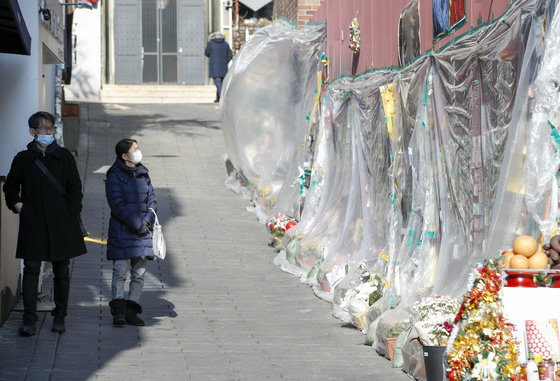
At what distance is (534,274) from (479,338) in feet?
1.57

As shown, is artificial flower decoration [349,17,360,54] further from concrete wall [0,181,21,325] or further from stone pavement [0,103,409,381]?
concrete wall [0,181,21,325]

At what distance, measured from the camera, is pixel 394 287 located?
8320 mm

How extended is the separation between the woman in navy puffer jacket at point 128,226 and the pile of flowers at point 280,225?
164 inches

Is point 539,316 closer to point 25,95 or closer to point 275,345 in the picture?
point 275,345

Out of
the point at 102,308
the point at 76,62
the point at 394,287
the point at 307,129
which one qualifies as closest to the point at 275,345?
the point at 394,287

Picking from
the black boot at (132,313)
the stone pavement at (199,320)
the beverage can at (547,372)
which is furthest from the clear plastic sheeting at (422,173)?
the black boot at (132,313)

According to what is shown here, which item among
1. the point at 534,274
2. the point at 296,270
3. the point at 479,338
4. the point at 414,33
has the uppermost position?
the point at 414,33

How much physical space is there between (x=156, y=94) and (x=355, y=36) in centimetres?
1686

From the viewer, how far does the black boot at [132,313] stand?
904cm

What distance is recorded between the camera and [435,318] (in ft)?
21.9

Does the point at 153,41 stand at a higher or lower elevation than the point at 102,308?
higher

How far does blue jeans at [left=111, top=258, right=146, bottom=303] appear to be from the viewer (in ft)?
29.2

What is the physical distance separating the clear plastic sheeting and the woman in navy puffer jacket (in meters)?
1.94

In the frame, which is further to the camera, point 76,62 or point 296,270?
point 76,62
